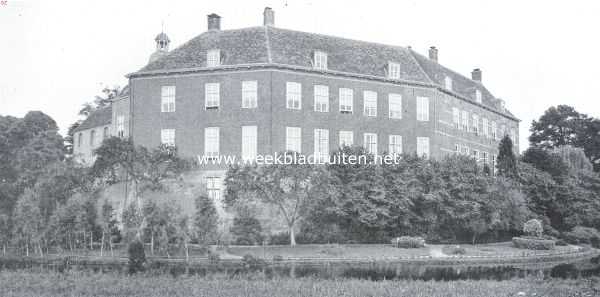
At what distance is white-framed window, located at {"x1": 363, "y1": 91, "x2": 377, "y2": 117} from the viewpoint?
129 feet

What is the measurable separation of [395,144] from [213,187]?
A: 1206 cm

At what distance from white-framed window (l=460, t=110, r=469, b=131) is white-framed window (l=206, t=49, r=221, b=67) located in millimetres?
19529

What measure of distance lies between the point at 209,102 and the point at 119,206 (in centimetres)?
820

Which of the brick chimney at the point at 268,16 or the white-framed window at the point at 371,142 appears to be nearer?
the white-framed window at the point at 371,142

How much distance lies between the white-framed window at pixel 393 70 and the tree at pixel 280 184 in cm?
1103

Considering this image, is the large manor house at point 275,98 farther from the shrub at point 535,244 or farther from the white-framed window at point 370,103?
the shrub at point 535,244

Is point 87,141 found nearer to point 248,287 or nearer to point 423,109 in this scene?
point 423,109

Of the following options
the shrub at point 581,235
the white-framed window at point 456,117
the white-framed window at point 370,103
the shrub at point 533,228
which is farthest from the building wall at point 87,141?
the shrub at point 581,235

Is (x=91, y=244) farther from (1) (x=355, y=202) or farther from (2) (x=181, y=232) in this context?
(1) (x=355, y=202)

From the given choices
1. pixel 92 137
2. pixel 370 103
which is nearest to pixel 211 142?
pixel 370 103

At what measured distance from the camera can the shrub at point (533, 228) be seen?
3547cm

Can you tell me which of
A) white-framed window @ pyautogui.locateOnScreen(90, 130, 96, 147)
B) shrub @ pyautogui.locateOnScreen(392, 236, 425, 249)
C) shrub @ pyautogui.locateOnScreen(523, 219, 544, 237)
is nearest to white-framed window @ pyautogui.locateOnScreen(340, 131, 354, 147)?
shrub @ pyautogui.locateOnScreen(392, 236, 425, 249)

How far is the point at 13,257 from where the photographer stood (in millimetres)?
26906

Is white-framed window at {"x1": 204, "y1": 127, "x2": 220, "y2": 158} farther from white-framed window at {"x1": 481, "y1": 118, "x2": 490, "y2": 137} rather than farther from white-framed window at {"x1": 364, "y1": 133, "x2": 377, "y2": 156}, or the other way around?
white-framed window at {"x1": 481, "y1": 118, "x2": 490, "y2": 137}
